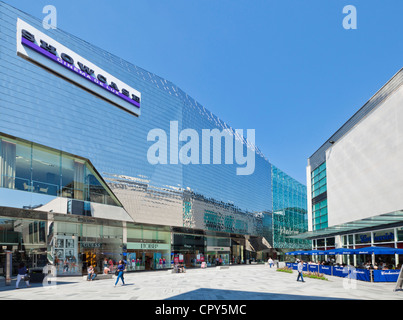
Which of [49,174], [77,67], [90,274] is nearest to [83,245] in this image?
[90,274]

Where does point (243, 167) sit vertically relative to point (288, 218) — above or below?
above

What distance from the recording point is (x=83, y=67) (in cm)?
3497

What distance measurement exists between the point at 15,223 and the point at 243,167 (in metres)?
49.1

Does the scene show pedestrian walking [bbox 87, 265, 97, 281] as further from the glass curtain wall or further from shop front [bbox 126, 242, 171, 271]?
the glass curtain wall

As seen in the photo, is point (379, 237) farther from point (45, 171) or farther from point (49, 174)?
point (45, 171)

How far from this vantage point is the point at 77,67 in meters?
34.3

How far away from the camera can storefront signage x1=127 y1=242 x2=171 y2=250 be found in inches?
1751

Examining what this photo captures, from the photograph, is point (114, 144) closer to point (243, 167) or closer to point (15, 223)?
point (15, 223)

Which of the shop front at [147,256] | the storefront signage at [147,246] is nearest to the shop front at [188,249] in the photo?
the shop front at [147,256]

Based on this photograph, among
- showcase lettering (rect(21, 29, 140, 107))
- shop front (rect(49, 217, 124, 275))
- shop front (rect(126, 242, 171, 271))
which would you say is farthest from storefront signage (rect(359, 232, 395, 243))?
showcase lettering (rect(21, 29, 140, 107))

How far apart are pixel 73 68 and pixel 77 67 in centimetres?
60

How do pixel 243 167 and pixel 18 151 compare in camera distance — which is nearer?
pixel 18 151

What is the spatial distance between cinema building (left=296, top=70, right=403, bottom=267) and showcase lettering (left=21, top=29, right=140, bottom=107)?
25.0 meters
